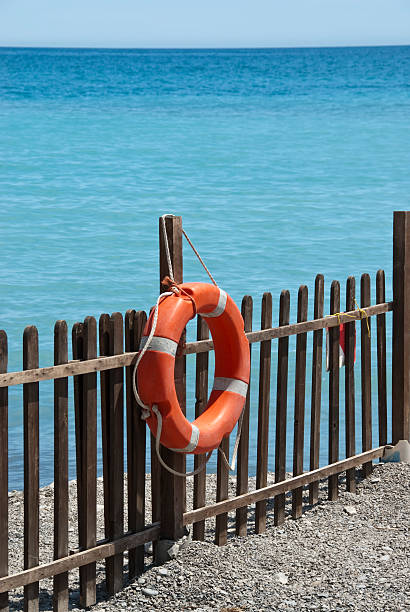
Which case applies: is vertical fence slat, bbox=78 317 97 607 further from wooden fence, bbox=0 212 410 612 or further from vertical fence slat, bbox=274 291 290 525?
vertical fence slat, bbox=274 291 290 525

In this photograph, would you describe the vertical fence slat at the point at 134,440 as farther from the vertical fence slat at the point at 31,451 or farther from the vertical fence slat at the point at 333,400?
the vertical fence slat at the point at 333,400

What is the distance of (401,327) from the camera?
566 centimetres

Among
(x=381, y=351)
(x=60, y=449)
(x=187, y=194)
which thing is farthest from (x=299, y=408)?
(x=187, y=194)

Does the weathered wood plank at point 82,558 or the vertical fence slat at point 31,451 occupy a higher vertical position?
the vertical fence slat at point 31,451

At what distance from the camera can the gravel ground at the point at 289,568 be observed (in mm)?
3961

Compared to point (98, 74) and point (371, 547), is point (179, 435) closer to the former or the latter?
point (371, 547)

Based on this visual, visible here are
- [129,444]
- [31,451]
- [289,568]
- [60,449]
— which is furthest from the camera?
[289,568]

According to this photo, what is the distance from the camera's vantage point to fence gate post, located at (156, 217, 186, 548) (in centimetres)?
417

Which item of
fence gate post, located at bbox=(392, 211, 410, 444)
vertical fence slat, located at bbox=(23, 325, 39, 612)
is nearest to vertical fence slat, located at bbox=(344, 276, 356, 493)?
fence gate post, located at bbox=(392, 211, 410, 444)

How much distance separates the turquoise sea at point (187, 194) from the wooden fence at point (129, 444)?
192 centimetres

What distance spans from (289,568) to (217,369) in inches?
38.0

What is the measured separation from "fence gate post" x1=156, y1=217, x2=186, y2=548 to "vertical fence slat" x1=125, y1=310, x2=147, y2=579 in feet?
0.43

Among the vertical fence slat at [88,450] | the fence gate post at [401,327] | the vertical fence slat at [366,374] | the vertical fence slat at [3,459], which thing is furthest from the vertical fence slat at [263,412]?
the vertical fence slat at [3,459]

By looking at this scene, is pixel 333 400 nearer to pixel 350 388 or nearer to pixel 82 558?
pixel 350 388
